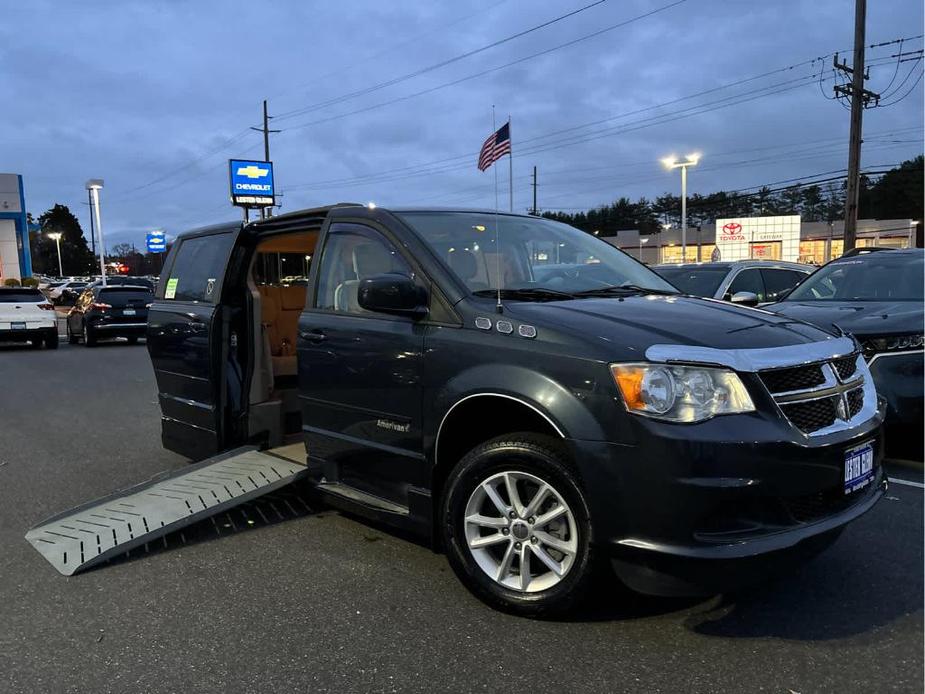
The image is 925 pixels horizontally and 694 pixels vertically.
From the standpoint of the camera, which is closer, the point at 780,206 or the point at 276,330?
the point at 276,330

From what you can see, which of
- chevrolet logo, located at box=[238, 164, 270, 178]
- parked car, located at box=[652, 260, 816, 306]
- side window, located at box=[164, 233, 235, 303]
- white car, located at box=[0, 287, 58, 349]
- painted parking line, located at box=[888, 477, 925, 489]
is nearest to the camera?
painted parking line, located at box=[888, 477, 925, 489]

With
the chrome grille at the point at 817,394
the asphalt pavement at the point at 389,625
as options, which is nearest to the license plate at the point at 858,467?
the chrome grille at the point at 817,394

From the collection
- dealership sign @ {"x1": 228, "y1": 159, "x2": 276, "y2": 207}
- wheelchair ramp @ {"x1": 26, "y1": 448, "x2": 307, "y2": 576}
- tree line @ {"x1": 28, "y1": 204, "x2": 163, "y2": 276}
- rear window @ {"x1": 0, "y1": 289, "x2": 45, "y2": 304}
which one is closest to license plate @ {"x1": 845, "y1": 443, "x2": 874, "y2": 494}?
wheelchair ramp @ {"x1": 26, "y1": 448, "x2": 307, "y2": 576}

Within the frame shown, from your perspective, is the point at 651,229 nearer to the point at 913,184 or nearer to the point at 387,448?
the point at 913,184

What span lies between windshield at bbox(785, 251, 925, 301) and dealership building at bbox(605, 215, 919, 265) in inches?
814

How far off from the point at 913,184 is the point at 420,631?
272 feet

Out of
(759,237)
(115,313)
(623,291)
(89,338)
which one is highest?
(759,237)

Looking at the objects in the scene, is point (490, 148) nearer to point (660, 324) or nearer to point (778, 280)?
point (660, 324)

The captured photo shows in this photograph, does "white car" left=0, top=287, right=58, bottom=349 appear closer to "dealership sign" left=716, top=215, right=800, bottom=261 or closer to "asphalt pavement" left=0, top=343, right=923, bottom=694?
"asphalt pavement" left=0, top=343, right=923, bottom=694

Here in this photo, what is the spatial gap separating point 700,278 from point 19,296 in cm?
1527

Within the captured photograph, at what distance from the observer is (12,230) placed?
46031 millimetres

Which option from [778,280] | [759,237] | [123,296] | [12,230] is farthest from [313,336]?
[12,230]

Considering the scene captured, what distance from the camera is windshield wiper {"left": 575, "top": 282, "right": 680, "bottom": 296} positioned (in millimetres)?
3744

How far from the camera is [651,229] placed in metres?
93.8
